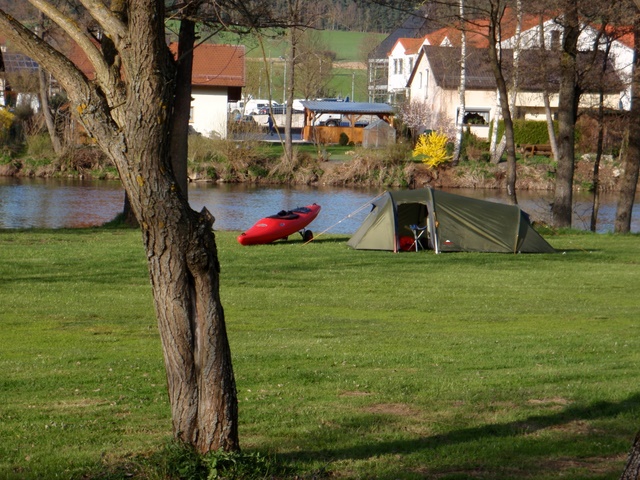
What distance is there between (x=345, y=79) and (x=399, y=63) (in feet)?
104

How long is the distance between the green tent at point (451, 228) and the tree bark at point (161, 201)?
1549 cm

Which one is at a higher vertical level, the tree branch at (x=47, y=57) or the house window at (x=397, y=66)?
the house window at (x=397, y=66)

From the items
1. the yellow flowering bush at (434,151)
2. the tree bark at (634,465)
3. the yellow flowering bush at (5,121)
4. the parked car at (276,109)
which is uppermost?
the parked car at (276,109)

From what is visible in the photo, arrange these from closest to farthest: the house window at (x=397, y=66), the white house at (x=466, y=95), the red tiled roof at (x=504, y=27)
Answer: the red tiled roof at (x=504, y=27), the white house at (x=466, y=95), the house window at (x=397, y=66)

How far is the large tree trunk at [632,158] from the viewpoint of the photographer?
25898 mm

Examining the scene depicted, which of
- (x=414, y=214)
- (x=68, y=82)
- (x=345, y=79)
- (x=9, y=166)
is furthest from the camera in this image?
(x=345, y=79)

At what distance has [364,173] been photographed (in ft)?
151

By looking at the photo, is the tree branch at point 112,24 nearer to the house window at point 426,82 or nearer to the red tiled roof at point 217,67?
the red tiled roof at point 217,67

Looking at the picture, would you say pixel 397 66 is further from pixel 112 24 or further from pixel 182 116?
pixel 112 24

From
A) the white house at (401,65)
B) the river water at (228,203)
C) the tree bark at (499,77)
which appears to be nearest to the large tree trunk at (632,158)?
the river water at (228,203)

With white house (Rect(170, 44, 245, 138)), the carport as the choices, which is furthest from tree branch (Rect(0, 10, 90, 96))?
the carport

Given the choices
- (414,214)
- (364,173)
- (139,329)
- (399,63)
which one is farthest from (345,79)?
(139,329)

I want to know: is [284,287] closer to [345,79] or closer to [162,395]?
[162,395]

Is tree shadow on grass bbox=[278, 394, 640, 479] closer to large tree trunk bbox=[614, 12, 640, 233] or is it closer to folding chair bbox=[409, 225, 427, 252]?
folding chair bbox=[409, 225, 427, 252]
